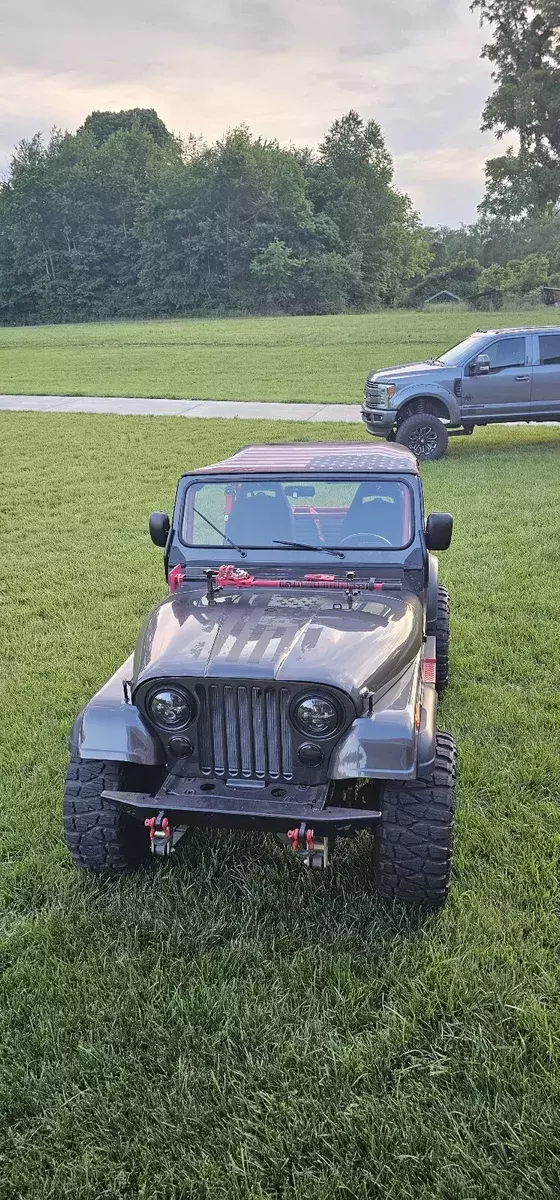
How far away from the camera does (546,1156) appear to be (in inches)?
89.3

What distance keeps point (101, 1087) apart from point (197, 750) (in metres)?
1.12

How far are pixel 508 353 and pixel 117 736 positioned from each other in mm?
10288

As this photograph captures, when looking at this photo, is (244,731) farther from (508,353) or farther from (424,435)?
(508,353)

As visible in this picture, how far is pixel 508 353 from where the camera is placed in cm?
1180

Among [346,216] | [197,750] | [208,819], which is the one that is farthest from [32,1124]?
[346,216]

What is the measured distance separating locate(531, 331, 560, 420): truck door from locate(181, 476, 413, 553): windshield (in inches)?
338

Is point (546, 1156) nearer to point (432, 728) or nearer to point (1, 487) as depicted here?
point (432, 728)

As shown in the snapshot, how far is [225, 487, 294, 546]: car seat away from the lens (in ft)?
13.5

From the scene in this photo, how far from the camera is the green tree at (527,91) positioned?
37.2 metres

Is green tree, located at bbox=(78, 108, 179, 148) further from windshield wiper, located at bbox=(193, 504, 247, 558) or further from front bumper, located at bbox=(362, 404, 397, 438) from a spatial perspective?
windshield wiper, located at bbox=(193, 504, 247, 558)

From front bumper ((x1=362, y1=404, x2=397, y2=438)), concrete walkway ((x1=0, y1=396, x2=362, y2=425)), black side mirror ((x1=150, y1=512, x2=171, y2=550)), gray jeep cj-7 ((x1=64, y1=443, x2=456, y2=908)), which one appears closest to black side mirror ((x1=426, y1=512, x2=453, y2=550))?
gray jeep cj-7 ((x1=64, y1=443, x2=456, y2=908))

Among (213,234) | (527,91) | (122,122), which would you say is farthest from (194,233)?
(122,122)

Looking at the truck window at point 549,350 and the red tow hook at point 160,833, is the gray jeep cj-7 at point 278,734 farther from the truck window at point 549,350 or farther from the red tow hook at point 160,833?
the truck window at point 549,350

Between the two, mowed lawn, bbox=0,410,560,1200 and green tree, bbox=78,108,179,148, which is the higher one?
green tree, bbox=78,108,179,148
